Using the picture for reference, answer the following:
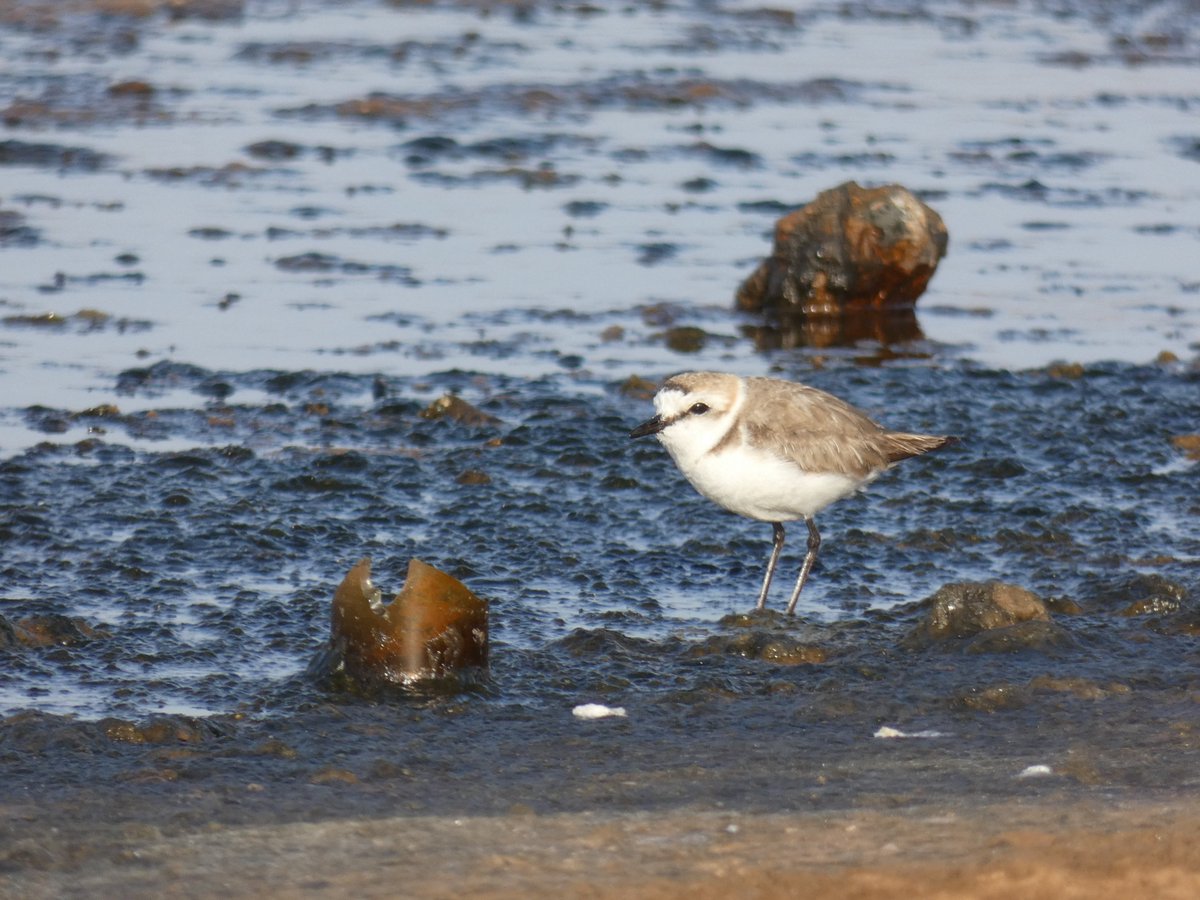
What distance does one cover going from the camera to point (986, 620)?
6352mm

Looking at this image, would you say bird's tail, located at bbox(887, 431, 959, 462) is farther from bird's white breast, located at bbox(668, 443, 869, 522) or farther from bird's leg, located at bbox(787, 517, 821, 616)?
bird's leg, located at bbox(787, 517, 821, 616)

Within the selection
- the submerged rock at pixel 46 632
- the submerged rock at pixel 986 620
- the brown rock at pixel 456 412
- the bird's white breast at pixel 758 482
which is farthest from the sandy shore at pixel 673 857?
the brown rock at pixel 456 412

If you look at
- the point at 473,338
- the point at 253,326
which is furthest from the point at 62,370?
the point at 473,338

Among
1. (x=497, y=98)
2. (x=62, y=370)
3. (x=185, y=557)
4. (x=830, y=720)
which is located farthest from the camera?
(x=497, y=98)

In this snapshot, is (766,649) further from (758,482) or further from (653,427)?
(653,427)

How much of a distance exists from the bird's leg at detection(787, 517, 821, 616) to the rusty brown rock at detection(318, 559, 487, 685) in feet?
4.74

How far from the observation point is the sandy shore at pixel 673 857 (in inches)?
171

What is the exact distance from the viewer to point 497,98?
16.2m

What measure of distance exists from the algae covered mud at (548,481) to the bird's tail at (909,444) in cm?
45

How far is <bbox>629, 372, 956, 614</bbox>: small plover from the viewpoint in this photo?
6664mm

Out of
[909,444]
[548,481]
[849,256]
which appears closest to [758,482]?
[909,444]

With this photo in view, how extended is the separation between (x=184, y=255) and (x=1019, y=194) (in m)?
6.06

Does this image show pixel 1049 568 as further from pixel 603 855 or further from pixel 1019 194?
pixel 1019 194

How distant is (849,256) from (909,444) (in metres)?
3.67
